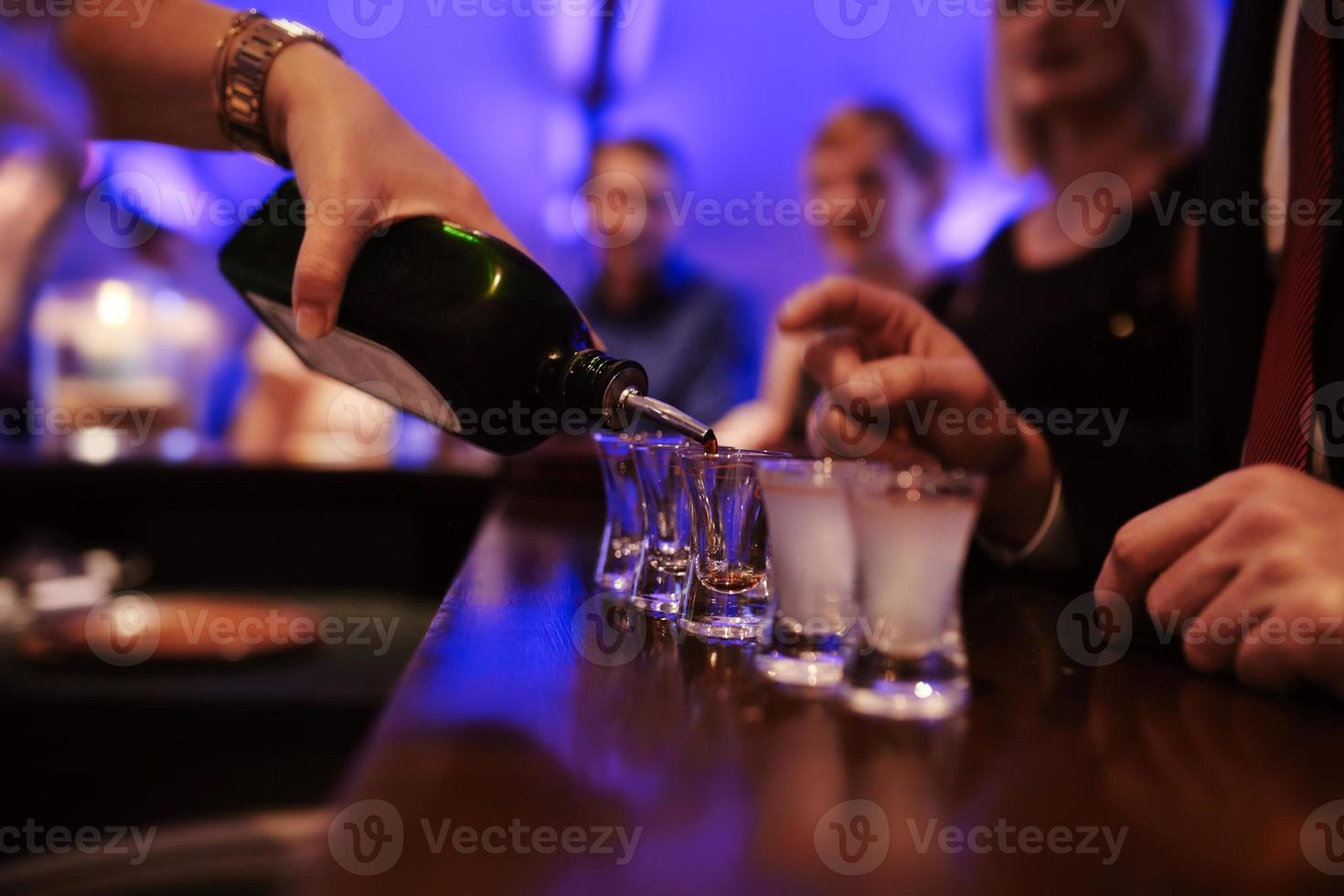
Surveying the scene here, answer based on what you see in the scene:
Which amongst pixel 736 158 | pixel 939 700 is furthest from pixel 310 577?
pixel 736 158

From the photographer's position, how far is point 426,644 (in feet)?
2.00

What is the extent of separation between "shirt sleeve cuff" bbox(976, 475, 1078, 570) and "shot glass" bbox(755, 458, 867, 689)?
500mm

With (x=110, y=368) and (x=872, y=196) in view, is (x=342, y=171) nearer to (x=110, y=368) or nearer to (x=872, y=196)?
(x=872, y=196)

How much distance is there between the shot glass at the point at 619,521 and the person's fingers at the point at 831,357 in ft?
0.80

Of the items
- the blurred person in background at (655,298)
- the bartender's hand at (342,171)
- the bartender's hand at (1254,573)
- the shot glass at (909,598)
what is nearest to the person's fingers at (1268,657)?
the bartender's hand at (1254,573)

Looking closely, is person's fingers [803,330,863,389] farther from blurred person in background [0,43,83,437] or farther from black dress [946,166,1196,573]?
black dress [946,166,1196,573]

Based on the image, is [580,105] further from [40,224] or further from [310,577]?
[40,224]

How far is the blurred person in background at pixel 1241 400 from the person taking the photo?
2.15 feet

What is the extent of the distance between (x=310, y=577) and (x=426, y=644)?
6.69 feet

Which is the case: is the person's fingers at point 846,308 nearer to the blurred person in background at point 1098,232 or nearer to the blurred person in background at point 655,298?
the blurred person in background at point 1098,232

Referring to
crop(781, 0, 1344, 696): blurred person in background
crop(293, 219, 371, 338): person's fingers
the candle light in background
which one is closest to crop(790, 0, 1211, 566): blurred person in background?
crop(781, 0, 1344, 696): blurred person in background

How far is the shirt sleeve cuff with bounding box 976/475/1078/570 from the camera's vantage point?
1.03 meters

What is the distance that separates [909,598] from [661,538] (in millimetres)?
278

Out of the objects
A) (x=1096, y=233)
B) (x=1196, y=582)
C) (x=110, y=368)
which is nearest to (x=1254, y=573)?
(x=1196, y=582)
